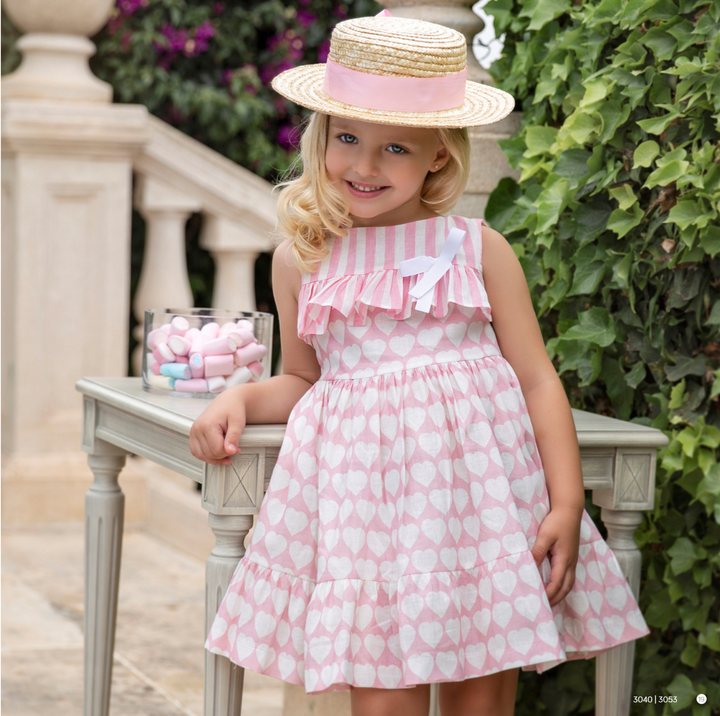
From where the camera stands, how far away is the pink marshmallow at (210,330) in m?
1.93

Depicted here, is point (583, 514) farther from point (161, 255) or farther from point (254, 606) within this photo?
point (161, 255)

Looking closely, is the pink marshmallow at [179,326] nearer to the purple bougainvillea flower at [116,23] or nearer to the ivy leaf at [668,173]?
the ivy leaf at [668,173]

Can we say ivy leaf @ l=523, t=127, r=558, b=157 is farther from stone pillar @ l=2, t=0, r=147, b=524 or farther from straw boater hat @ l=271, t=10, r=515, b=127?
stone pillar @ l=2, t=0, r=147, b=524

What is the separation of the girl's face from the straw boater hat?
0.04 m

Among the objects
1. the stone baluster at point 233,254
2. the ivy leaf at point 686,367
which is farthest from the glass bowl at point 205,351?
the stone baluster at point 233,254

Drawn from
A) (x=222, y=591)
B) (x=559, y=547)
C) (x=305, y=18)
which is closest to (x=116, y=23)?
(x=305, y=18)

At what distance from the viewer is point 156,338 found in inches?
77.3

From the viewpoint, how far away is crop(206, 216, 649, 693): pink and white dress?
155 cm

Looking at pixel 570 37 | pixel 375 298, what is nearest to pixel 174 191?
pixel 570 37

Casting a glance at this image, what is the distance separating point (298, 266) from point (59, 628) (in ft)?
5.65

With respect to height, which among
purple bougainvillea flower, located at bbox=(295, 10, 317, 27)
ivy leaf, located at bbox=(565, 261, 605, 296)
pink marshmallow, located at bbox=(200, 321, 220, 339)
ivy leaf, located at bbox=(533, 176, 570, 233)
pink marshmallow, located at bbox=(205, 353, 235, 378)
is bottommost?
purple bougainvillea flower, located at bbox=(295, 10, 317, 27)

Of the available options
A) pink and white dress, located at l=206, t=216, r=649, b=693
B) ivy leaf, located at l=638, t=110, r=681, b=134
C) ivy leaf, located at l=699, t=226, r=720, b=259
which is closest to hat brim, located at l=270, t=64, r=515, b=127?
pink and white dress, located at l=206, t=216, r=649, b=693

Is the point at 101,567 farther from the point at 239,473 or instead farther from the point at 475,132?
the point at 475,132

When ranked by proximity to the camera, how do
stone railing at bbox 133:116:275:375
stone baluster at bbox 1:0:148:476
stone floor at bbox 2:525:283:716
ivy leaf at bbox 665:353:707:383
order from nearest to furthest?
1. ivy leaf at bbox 665:353:707:383
2. stone floor at bbox 2:525:283:716
3. stone baluster at bbox 1:0:148:476
4. stone railing at bbox 133:116:275:375
